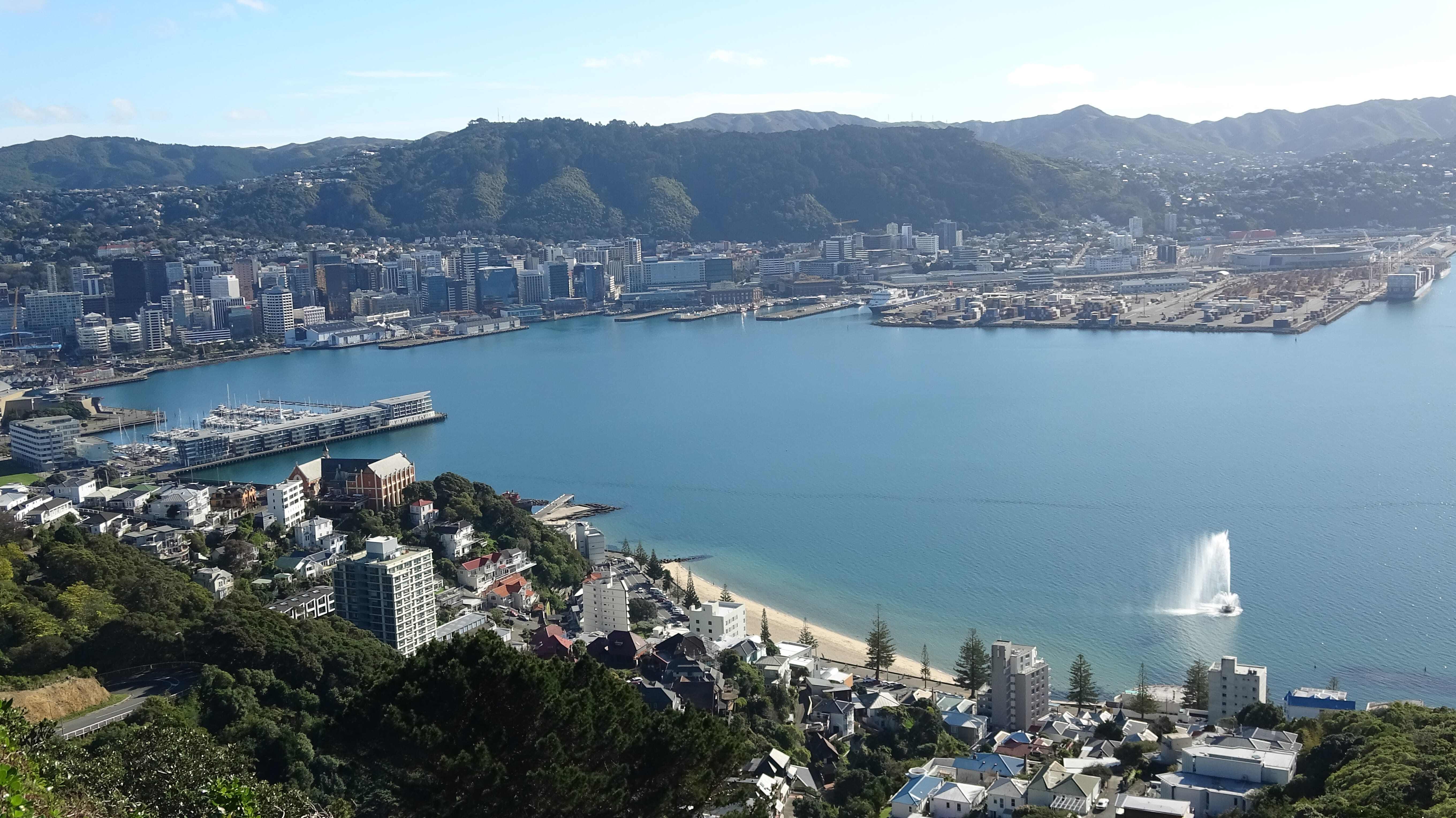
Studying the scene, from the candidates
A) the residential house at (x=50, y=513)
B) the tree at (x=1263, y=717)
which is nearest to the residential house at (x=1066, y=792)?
the tree at (x=1263, y=717)

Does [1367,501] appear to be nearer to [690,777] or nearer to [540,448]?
[540,448]

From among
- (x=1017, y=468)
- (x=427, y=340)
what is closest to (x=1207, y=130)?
(x=427, y=340)

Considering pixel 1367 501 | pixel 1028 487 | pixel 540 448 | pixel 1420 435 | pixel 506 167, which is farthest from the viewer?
pixel 506 167

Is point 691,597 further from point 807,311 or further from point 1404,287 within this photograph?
point 1404,287

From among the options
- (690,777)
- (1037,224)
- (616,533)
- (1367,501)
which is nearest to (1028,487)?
(1367,501)

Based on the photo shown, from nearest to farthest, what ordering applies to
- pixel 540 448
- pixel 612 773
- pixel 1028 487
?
pixel 612 773
pixel 1028 487
pixel 540 448

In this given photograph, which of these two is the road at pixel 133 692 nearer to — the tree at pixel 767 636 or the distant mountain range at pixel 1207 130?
the tree at pixel 767 636
